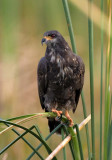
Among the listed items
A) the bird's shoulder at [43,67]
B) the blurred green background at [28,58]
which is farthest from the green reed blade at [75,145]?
the blurred green background at [28,58]

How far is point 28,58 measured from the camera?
3500 millimetres

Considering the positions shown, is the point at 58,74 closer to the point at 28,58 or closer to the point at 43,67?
the point at 43,67

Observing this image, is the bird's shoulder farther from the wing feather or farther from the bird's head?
the bird's head

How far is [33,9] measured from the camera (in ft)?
11.3

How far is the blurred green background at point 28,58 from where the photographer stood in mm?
3172

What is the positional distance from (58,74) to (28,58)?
79cm

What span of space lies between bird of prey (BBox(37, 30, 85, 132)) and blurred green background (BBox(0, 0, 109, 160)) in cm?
38

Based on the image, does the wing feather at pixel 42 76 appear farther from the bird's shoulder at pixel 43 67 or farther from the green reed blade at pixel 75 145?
the green reed blade at pixel 75 145

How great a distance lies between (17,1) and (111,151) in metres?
1.79

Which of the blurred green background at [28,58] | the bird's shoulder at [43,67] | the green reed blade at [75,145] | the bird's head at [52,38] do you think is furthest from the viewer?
the blurred green background at [28,58]

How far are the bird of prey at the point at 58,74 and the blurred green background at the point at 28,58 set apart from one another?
376mm

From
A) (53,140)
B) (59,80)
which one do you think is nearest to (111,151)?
(59,80)

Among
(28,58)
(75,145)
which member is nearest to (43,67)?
(28,58)

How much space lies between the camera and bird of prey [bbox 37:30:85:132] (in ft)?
9.09
